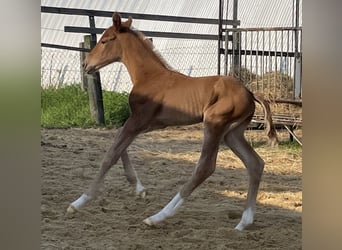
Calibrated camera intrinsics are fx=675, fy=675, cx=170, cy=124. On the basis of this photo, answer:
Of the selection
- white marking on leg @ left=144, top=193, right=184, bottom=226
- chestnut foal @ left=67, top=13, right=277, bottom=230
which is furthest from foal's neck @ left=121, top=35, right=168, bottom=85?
white marking on leg @ left=144, top=193, right=184, bottom=226

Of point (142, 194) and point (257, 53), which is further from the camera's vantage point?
point (257, 53)

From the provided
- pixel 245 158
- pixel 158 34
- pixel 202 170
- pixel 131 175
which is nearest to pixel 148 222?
pixel 131 175

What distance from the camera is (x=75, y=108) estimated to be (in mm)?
2961

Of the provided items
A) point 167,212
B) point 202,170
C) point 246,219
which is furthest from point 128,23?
point 246,219

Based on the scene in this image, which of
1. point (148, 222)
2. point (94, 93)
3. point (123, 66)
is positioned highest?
point (123, 66)

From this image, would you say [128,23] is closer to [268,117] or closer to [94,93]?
[94,93]

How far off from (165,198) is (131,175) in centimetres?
17

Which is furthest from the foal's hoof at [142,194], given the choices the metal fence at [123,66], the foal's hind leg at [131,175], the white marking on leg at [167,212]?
A: the metal fence at [123,66]

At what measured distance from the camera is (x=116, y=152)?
2873 millimetres

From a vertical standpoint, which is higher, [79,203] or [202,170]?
[202,170]

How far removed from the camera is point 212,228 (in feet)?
9.39
